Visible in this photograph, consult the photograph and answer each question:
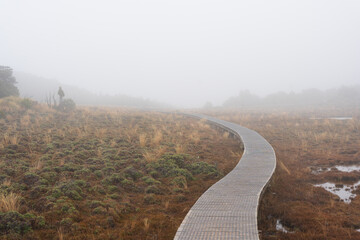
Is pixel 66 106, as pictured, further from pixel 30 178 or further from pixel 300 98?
pixel 300 98

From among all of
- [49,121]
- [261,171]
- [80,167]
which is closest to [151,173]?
[80,167]

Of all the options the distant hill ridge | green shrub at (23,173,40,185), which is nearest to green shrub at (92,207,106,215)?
green shrub at (23,173,40,185)

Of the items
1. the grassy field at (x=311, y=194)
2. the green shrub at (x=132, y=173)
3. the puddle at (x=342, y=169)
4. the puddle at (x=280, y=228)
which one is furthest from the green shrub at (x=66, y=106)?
the puddle at (x=280, y=228)

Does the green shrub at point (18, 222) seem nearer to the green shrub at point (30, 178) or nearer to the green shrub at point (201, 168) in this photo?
the green shrub at point (30, 178)

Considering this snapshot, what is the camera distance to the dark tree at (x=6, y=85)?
2593 centimetres

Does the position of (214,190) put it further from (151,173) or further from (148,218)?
(151,173)

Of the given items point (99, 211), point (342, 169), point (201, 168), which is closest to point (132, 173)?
point (201, 168)

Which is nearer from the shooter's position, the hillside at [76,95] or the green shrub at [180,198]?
the green shrub at [180,198]

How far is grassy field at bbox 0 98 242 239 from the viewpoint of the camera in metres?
6.45

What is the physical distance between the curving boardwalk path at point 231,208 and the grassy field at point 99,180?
0.74 meters

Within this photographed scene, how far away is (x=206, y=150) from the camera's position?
14.6m

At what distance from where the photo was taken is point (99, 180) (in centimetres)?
966

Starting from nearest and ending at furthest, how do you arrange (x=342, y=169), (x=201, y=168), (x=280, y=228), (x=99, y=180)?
(x=280, y=228) < (x=99, y=180) < (x=201, y=168) < (x=342, y=169)

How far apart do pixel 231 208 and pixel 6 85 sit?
98.1 ft
